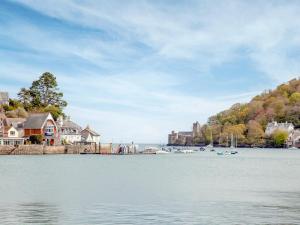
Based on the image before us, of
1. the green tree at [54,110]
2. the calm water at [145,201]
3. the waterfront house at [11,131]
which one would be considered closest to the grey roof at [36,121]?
the waterfront house at [11,131]

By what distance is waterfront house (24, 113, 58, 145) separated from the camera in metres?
126

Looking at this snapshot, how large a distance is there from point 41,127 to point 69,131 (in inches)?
856

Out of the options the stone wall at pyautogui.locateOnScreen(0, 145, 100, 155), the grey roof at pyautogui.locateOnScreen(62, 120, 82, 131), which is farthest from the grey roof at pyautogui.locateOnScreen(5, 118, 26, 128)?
the grey roof at pyautogui.locateOnScreen(62, 120, 82, 131)

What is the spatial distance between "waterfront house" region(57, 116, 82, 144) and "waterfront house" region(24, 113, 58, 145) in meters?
13.3

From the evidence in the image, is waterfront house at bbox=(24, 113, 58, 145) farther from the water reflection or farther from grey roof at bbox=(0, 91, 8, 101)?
the water reflection

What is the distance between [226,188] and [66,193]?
14927mm

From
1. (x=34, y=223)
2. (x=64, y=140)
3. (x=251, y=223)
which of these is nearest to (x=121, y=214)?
(x=34, y=223)

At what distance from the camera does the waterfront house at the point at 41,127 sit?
126 meters

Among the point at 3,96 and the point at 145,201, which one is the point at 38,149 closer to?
the point at 3,96

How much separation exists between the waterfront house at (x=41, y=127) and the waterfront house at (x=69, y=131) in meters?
13.3

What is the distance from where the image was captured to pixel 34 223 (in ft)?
94.1

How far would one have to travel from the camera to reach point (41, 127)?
126 meters

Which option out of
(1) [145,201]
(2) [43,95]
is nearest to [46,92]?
(2) [43,95]

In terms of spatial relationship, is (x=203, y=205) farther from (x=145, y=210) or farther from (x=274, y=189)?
(x=274, y=189)
